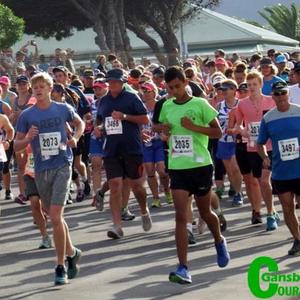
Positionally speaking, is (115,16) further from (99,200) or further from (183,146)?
(183,146)

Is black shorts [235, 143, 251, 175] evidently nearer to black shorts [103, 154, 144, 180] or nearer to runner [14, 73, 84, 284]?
black shorts [103, 154, 144, 180]

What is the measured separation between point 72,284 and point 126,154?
3068 millimetres

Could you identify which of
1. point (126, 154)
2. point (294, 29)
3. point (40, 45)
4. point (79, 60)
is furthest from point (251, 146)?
point (294, 29)

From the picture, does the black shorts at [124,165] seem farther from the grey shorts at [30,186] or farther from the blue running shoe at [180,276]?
the blue running shoe at [180,276]

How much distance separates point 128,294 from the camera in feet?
31.5

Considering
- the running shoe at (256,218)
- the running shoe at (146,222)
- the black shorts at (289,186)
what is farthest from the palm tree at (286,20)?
the black shorts at (289,186)

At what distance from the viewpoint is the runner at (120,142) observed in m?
12.8

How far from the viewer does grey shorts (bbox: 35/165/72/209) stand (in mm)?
10297

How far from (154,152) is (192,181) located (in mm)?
5640

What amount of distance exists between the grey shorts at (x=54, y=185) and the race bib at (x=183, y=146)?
1044 mm

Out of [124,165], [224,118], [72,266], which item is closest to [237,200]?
[224,118]

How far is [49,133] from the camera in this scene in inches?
413

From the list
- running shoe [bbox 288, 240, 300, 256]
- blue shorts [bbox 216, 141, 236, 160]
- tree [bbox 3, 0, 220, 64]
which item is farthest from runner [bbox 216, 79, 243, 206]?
tree [bbox 3, 0, 220, 64]

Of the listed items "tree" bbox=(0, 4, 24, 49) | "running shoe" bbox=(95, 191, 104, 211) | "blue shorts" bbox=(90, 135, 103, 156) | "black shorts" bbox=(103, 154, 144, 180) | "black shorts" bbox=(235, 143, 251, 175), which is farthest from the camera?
"tree" bbox=(0, 4, 24, 49)
